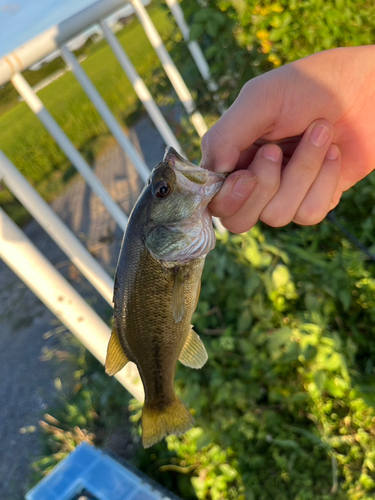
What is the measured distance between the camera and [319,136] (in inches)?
54.5

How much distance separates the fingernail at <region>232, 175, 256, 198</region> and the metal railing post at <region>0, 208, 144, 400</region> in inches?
44.3

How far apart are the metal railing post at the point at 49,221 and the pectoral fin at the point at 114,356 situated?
81 cm

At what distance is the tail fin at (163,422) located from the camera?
63.6 inches

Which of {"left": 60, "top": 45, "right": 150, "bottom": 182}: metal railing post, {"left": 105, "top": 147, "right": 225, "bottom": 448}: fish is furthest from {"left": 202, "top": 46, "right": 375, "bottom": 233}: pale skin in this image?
{"left": 60, "top": 45, "right": 150, "bottom": 182}: metal railing post

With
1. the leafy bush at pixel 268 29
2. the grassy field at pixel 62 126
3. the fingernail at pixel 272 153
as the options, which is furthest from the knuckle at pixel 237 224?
the grassy field at pixel 62 126

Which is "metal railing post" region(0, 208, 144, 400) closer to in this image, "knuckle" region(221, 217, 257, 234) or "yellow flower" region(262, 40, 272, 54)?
"knuckle" region(221, 217, 257, 234)

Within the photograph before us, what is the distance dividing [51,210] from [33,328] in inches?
141

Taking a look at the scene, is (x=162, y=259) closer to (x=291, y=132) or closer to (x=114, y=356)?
(x=114, y=356)

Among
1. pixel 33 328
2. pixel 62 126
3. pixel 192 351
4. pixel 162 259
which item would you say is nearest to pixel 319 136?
pixel 162 259

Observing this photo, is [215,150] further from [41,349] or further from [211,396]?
[41,349]

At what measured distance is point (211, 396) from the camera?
2.44 m

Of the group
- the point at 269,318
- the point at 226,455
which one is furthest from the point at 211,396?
the point at 269,318

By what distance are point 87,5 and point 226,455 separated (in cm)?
295

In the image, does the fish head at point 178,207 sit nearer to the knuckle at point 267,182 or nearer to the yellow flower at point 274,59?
the knuckle at point 267,182
